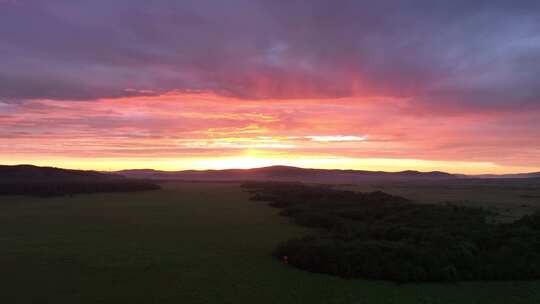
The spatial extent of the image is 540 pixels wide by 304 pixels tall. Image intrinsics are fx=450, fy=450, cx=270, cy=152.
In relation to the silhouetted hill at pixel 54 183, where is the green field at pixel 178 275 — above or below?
below

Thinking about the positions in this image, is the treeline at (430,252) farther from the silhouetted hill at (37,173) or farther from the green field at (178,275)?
the silhouetted hill at (37,173)

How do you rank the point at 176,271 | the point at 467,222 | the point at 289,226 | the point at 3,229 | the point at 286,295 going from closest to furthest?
1. the point at 286,295
2. the point at 176,271
3. the point at 467,222
4. the point at 3,229
5. the point at 289,226

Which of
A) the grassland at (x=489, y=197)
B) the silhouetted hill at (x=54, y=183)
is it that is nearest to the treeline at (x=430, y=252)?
the grassland at (x=489, y=197)

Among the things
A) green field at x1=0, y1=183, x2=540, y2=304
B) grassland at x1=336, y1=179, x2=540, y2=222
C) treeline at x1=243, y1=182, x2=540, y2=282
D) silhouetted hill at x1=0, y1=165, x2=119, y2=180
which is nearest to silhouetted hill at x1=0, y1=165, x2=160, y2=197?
silhouetted hill at x1=0, y1=165, x2=119, y2=180

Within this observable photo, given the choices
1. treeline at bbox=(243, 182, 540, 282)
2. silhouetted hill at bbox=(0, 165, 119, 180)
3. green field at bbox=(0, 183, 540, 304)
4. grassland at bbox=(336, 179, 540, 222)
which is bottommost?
green field at bbox=(0, 183, 540, 304)

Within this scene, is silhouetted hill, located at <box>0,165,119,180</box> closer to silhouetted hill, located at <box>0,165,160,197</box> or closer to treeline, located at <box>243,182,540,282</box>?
silhouetted hill, located at <box>0,165,160,197</box>

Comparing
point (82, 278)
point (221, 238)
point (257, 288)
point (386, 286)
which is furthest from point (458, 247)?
point (82, 278)

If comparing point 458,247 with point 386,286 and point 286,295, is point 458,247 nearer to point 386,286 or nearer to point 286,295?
point 386,286

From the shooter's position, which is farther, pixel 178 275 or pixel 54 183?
pixel 54 183

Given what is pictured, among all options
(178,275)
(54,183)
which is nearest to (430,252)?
(178,275)

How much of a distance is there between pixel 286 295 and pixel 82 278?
5.30 m

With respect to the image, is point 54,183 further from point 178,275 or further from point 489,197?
point 178,275

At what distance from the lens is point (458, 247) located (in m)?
13.1

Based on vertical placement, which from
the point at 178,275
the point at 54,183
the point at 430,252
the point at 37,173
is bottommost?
the point at 178,275
